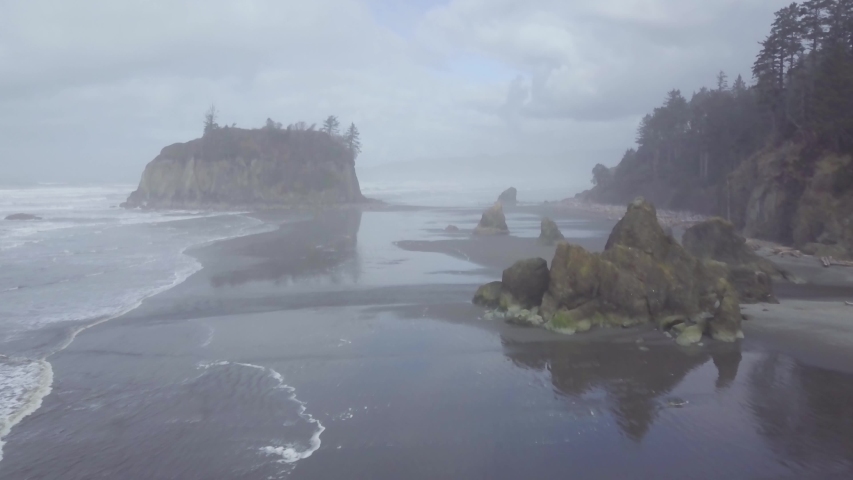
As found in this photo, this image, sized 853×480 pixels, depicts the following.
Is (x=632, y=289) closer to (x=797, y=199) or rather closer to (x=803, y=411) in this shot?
(x=803, y=411)

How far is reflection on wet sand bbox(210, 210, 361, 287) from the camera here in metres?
23.8

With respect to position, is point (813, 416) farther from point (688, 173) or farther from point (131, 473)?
point (688, 173)

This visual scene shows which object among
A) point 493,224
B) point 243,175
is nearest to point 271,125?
point 243,175

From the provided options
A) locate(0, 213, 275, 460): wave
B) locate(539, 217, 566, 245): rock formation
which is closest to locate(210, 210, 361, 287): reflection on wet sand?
locate(0, 213, 275, 460): wave

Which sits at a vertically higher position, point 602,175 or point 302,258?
point 602,175

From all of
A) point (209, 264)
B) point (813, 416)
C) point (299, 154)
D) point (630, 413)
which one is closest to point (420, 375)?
point (630, 413)

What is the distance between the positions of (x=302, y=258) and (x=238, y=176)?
47.4m

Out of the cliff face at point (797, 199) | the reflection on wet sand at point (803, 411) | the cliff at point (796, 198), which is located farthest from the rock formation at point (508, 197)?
the reflection on wet sand at point (803, 411)

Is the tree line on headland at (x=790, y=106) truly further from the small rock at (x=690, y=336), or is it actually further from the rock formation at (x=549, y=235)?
the small rock at (x=690, y=336)

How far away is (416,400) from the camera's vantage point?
11203 millimetres

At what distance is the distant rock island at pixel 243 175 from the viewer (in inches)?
2830

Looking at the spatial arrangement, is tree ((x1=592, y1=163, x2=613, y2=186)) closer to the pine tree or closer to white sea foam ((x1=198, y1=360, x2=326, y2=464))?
the pine tree

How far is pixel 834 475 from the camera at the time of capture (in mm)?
8484

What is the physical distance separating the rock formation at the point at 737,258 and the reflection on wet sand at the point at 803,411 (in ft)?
18.6
